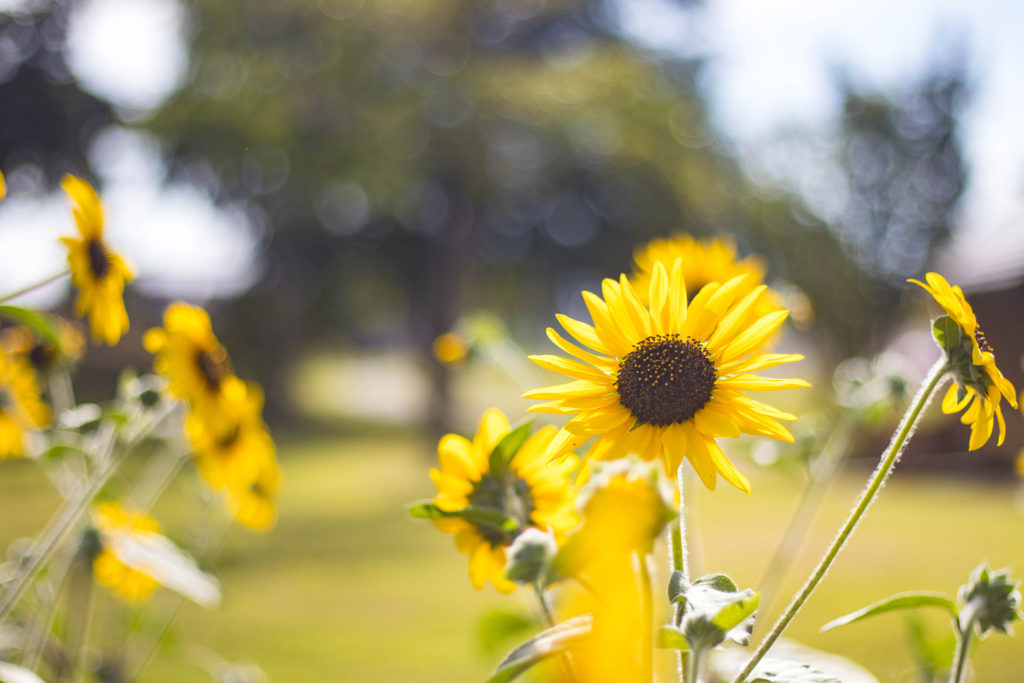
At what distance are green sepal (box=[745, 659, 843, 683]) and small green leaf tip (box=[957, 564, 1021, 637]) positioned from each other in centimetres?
15

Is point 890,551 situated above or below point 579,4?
below

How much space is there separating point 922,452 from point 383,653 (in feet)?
19.3

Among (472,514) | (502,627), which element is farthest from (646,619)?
(502,627)

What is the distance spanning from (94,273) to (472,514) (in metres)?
0.68

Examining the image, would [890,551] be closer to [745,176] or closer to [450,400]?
[450,400]

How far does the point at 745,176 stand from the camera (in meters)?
11.9

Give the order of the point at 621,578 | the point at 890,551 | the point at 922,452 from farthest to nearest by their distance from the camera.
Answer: the point at 922,452 → the point at 890,551 → the point at 621,578

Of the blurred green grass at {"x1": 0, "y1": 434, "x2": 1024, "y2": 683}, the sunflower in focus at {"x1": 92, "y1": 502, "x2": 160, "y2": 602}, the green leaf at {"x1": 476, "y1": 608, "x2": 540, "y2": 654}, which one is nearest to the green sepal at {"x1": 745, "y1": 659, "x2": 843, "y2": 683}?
the green leaf at {"x1": 476, "y1": 608, "x2": 540, "y2": 654}

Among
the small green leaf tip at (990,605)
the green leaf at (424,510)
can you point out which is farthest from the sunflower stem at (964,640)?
the green leaf at (424,510)

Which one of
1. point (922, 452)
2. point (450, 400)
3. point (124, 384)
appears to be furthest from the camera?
point (450, 400)

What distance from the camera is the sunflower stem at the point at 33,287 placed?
658 millimetres

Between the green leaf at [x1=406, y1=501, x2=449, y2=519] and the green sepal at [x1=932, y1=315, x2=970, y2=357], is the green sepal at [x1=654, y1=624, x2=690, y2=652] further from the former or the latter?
the green sepal at [x1=932, y1=315, x2=970, y2=357]

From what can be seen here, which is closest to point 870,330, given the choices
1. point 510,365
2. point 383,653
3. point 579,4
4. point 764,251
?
point 764,251

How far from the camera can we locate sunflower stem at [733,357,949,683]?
0.50 m
